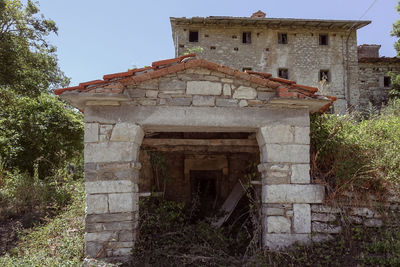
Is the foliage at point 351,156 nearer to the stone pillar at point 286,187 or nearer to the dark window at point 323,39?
the stone pillar at point 286,187

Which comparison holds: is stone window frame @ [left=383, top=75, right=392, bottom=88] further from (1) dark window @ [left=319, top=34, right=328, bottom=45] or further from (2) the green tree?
(2) the green tree

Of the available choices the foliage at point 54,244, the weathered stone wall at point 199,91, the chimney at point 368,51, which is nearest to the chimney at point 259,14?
the chimney at point 368,51

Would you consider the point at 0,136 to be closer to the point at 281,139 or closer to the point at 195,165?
the point at 195,165

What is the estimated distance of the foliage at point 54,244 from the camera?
14.4 ft

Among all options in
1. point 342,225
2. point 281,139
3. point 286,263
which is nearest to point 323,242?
point 342,225

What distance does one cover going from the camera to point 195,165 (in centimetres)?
846

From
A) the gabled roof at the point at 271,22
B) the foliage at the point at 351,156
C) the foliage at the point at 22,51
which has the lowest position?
the foliage at the point at 351,156

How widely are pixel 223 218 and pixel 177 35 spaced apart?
12002 millimetres

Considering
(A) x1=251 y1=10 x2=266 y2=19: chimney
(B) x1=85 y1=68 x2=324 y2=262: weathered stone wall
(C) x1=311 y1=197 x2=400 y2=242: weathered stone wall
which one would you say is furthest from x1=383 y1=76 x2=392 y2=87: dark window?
(B) x1=85 y1=68 x2=324 y2=262: weathered stone wall

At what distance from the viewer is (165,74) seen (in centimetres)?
457

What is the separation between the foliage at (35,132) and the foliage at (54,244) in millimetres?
4846

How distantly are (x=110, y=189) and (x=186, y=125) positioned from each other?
1462 mm

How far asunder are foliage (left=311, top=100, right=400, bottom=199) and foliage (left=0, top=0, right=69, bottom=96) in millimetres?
9059

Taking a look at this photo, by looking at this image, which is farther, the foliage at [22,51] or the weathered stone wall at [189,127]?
the foliage at [22,51]
